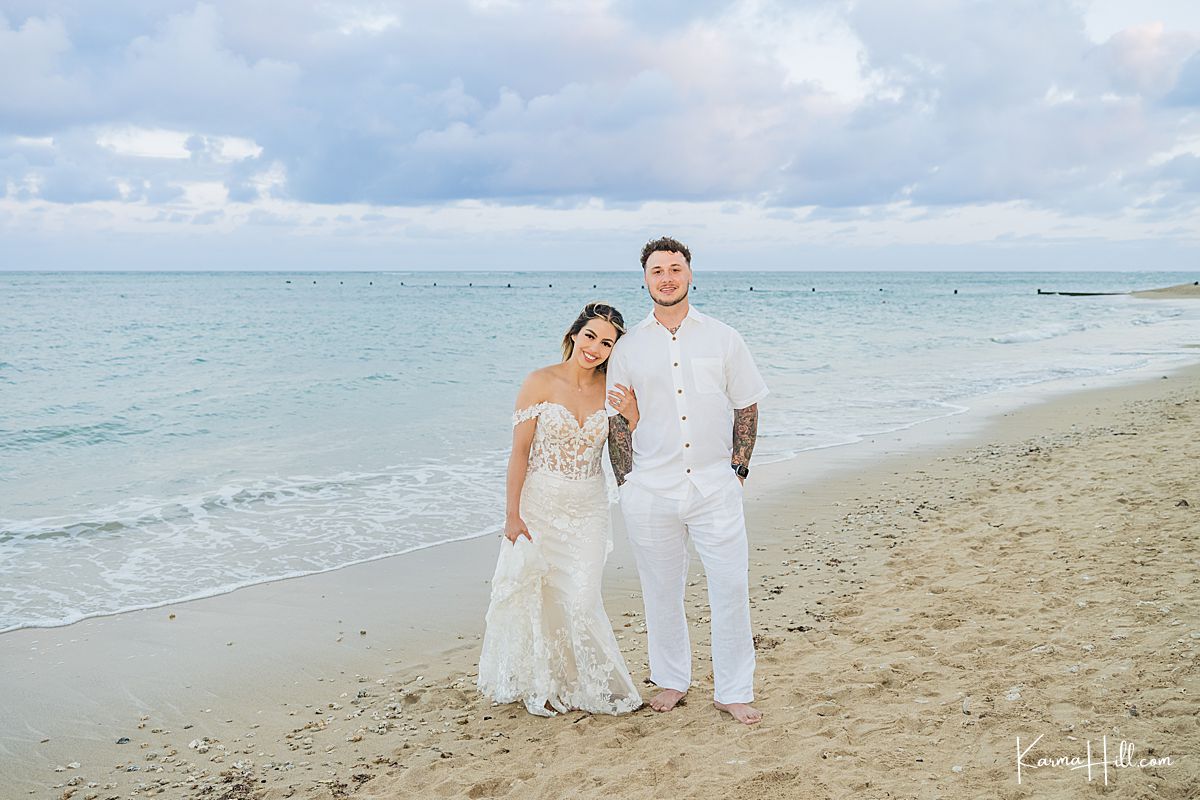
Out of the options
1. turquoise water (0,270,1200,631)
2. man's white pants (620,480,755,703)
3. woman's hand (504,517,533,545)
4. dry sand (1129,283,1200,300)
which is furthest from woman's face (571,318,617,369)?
dry sand (1129,283,1200,300)

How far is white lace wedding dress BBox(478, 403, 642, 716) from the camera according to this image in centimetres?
466

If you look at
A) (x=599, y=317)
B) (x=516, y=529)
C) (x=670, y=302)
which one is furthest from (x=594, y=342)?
(x=516, y=529)

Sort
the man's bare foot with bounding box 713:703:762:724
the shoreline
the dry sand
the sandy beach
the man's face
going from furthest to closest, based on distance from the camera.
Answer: the dry sand, the shoreline, the man's bare foot with bounding box 713:703:762:724, the man's face, the sandy beach

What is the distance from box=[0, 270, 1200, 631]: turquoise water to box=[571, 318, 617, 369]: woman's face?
435 centimetres

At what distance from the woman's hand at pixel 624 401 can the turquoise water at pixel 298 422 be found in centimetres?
445

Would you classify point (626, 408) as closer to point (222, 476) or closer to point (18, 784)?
point (18, 784)

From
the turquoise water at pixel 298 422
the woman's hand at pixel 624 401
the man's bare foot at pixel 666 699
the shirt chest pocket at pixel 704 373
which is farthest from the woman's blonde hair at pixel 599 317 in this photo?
the turquoise water at pixel 298 422

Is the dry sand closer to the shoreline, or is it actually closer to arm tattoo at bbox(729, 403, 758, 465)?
the shoreline

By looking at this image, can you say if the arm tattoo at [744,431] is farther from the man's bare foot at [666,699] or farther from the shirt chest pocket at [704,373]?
the man's bare foot at [666,699]

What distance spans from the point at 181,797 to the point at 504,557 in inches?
73.2

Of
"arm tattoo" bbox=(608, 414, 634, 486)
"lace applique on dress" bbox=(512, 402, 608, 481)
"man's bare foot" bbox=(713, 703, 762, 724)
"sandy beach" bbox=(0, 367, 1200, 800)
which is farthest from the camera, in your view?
"lace applique on dress" bbox=(512, 402, 608, 481)

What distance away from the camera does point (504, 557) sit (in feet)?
15.5

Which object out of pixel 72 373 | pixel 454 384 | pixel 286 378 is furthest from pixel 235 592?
pixel 72 373

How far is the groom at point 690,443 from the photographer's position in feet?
14.0
